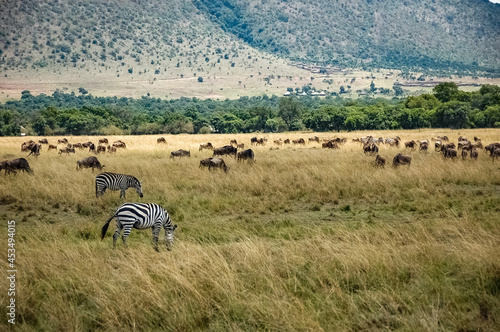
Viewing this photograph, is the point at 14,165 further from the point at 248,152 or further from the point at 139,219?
the point at 139,219

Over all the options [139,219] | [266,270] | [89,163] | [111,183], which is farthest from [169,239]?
[89,163]

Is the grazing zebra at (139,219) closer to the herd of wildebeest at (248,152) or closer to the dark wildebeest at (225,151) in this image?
the herd of wildebeest at (248,152)

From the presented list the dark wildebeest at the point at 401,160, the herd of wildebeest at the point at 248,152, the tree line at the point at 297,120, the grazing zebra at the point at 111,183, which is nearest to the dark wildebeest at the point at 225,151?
the herd of wildebeest at the point at 248,152

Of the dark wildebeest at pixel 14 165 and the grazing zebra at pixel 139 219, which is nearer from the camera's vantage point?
the grazing zebra at pixel 139 219

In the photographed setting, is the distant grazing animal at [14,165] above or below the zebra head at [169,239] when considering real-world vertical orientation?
below

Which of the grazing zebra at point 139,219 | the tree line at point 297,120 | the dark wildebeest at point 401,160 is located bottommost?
the tree line at point 297,120

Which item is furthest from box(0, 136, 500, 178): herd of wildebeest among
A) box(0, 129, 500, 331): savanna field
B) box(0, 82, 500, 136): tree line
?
box(0, 82, 500, 136): tree line

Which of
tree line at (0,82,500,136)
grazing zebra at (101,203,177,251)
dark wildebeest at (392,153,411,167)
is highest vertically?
grazing zebra at (101,203,177,251)

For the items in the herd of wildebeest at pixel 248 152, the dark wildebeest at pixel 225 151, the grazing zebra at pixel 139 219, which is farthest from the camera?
the dark wildebeest at pixel 225 151

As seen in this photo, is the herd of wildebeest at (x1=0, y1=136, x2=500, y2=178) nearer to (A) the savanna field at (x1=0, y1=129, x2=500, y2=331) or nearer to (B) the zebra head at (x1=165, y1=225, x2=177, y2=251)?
(A) the savanna field at (x1=0, y1=129, x2=500, y2=331)

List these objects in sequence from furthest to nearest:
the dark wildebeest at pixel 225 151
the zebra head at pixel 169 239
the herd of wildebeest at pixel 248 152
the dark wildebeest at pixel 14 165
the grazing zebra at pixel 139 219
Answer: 1. the dark wildebeest at pixel 225 151
2. the herd of wildebeest at pixel 248 152
3. the dark wildebeest at pixel 14 165
4. the zebra head at pixel 169 239
5. the grazing zebra at pixel 139 219

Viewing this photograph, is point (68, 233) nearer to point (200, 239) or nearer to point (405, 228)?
point (200, 239)

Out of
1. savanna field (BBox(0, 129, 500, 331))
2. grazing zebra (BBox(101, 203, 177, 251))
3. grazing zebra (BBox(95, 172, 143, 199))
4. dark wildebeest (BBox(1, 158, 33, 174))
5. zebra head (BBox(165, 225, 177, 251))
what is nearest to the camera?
savanna field (BBox(0, 129, 500, 331))

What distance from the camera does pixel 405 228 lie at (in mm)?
9844
